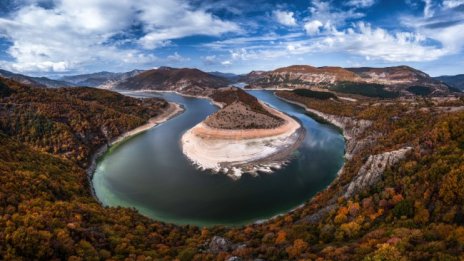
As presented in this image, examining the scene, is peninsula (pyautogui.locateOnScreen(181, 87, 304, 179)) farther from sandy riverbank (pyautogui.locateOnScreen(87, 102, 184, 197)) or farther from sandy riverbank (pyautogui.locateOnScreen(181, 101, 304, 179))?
sandy riverbank (pyautogui.locateOnScreen(87, 102, 184, 197))

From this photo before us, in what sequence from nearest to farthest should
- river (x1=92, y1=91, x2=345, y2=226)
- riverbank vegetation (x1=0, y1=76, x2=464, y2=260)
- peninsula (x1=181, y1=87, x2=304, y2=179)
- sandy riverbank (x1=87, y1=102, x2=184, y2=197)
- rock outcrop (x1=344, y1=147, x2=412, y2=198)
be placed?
1. riverbank vegetation (x1=0, y1=76, x2=464, y2=260)
2. rock outcrop (x1=344, y1=147, x2=412, y2=198)
3. river (x1=92, y1=91, x2=345, y2=226)
4. peninsula (x1=181, y1=87, x2=304, y2=179)
5. sandy riverbank (x1=87, y1=102, x2=184, y2=197)

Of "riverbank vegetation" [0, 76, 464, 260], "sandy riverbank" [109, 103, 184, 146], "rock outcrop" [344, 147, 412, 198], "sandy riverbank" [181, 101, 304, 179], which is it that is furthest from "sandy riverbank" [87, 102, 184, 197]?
"rock outcrop" [344, 147, 412, 198]

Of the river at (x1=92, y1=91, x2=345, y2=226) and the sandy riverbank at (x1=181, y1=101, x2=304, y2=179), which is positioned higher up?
the sandy riverbank at (x1=181, y1=101, x2=304, y2=179)

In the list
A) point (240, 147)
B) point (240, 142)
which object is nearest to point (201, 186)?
point (240, 147)

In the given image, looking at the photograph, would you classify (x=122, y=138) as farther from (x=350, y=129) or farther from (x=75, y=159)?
(x=350, y=129)

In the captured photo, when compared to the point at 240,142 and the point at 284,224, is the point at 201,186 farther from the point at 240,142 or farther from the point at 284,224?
the point at 240,142

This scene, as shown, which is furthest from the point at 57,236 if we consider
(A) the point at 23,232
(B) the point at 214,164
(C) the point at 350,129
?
(C) the point at 350,129

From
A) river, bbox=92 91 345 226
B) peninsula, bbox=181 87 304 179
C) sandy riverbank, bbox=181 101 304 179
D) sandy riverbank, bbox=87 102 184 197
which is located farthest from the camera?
sandy riverbank, bbox=87 102 184 197

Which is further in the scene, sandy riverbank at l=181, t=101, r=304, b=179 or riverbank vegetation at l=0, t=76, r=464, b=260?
sandy riverbank at l=181, t=101, r=304, b=179
